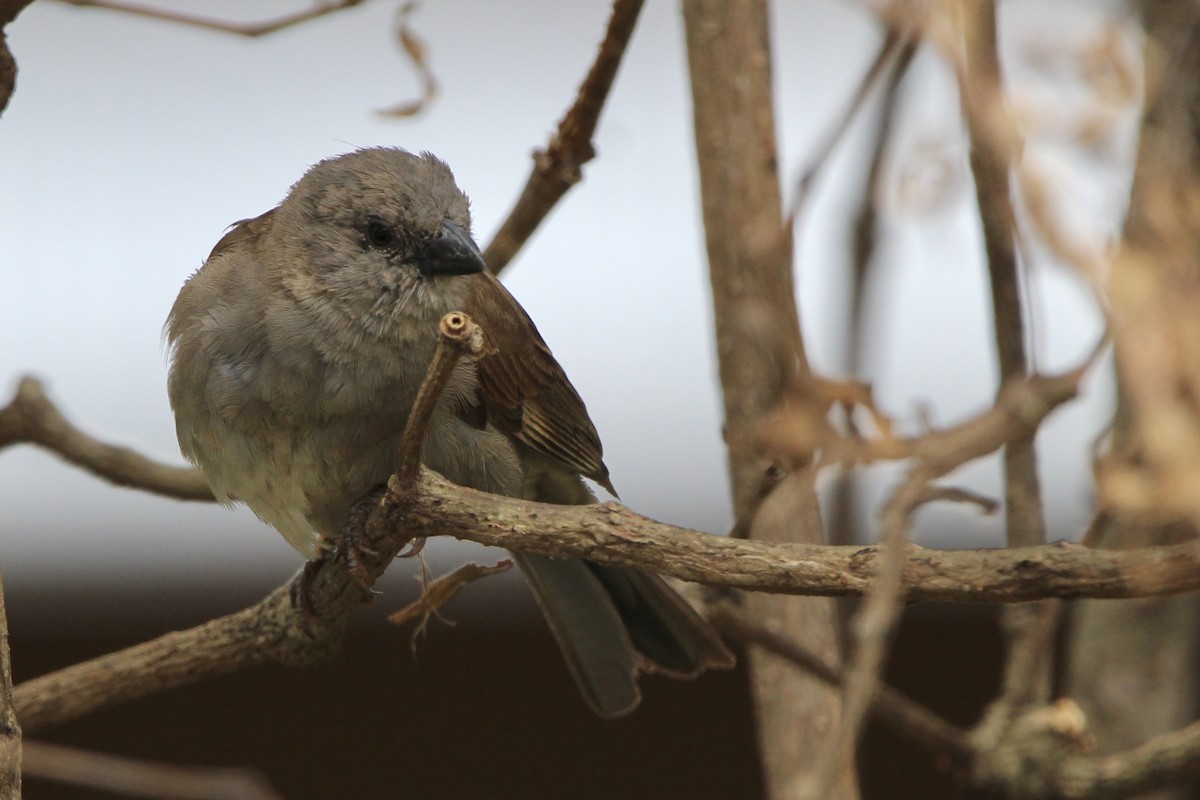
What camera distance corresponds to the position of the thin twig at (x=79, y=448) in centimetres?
331

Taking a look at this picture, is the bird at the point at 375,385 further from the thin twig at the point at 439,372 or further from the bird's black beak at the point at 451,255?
the thin twig at the point at 439,372

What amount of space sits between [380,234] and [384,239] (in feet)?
0.06

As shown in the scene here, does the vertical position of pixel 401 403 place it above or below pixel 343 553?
above

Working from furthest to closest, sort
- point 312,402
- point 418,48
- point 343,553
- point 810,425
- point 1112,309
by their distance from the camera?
1. point 418,48
2. point 312,402
3. point 343,553
4. point 810,425
5. point 1112,309

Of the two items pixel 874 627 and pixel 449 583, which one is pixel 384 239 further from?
pixel 874 627

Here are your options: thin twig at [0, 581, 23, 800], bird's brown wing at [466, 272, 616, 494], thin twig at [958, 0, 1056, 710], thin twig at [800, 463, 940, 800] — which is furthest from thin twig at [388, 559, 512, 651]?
thin twig at [958, 0, 1056, 710]

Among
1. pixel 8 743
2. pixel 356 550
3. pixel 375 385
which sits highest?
pixel 375 385

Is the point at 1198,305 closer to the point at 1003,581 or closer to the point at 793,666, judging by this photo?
the point at 1003,581

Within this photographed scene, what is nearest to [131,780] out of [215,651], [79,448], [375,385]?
[215,651]

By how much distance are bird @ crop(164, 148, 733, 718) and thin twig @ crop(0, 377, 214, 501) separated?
289 millimetres

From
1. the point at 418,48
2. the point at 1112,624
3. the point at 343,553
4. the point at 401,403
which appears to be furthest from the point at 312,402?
the point at 1112,624

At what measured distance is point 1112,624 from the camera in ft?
11.6

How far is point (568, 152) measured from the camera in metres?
3.28

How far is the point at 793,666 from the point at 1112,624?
2.98ft
